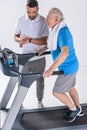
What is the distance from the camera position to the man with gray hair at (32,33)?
342cm

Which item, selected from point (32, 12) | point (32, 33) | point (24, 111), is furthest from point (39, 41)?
point (24, 111)

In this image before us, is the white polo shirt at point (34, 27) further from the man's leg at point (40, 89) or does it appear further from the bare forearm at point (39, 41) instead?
the man's leg at point (40, 89)

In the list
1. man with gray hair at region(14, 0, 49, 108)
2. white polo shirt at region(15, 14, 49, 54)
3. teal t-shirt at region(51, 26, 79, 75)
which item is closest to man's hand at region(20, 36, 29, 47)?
man with gray hair at region(14, 0, 49, 108)

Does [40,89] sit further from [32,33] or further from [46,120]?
[32,33]

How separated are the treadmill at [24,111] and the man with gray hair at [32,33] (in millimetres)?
137

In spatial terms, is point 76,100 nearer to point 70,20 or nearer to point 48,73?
point 48,73

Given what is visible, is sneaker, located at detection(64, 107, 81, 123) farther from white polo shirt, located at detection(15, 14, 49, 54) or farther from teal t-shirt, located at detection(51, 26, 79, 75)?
white polo shirt, located at detection(15, 14, 49, 54)

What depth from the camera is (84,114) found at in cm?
355

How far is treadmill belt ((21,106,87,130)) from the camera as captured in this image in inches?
127

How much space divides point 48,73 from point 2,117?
97 cm

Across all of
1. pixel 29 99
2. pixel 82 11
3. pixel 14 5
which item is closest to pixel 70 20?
pixel 82 11

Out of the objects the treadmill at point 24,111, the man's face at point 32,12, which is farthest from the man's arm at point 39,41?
the man's face at point 32,12

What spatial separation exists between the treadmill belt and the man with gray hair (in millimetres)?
543

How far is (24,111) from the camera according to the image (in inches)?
143
